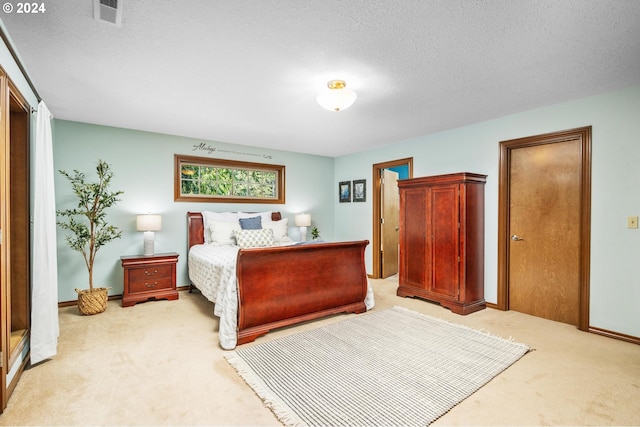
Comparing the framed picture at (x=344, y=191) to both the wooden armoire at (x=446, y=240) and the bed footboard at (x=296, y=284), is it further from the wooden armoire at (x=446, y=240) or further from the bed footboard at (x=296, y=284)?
the bed footboard at (x=296, y=284)

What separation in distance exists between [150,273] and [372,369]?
3148 millimetres

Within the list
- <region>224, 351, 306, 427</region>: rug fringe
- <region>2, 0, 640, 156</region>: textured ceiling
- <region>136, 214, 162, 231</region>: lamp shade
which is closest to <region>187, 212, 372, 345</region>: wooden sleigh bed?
<region>224, 351, 306, 427</region>: rug fringe

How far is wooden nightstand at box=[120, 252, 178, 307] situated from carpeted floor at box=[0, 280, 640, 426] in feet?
2.27

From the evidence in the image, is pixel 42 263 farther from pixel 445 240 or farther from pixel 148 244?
pixel 445 240

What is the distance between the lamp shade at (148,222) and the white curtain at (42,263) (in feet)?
4.97

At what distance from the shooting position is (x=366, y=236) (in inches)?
224

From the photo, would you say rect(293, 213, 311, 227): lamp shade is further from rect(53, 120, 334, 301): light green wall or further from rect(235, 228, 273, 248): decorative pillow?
rect(235, 228, 273, 248): decorative pillow

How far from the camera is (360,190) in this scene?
19.0ft

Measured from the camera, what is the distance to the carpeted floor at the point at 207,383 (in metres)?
1.76

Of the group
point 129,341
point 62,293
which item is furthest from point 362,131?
point 62,293

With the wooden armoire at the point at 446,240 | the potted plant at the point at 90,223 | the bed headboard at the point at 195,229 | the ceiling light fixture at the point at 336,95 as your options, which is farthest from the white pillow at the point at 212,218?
the ceiling light fixture at the point at 336,95

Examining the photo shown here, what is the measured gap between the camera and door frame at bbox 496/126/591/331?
3059mm

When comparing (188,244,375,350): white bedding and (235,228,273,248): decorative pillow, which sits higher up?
(235,228,273,248): decorative pillow

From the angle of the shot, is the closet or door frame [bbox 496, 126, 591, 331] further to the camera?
door frame [bbox 496, 126, 591, 331]
